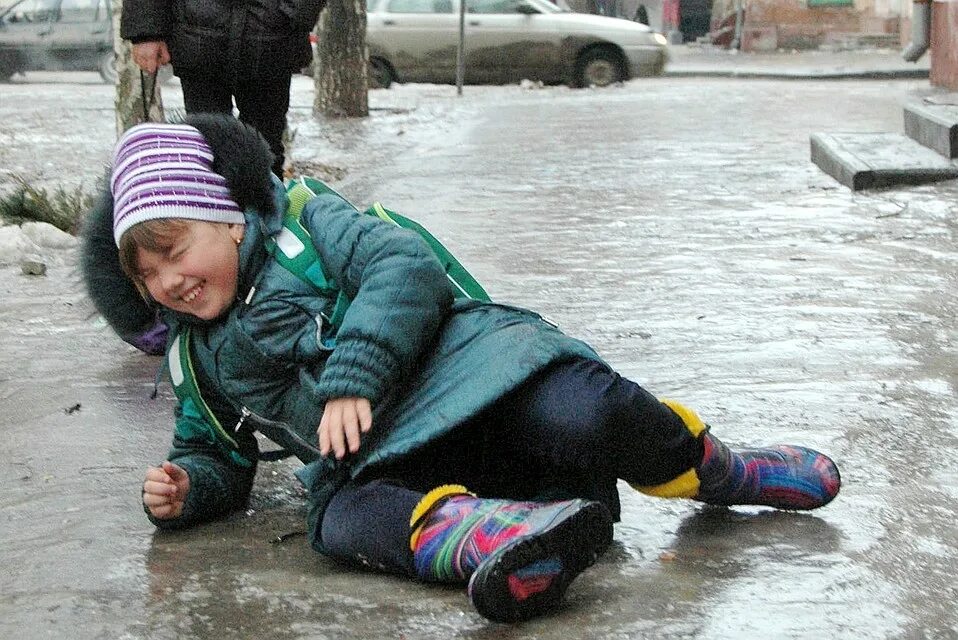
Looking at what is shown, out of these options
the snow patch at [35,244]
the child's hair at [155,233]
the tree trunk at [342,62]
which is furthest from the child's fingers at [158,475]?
the tree trunk at [342,62]

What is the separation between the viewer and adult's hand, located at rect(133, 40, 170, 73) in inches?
172

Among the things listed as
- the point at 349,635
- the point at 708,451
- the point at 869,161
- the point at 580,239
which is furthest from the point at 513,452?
the point at 869,161

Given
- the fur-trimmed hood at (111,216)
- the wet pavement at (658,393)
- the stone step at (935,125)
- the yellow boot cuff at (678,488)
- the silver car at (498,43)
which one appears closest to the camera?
the wet pavement at (658,393)

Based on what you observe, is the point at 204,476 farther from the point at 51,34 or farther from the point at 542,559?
the point at 51,34

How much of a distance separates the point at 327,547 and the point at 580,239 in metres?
3.43

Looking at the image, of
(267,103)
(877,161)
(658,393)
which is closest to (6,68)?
(877,161)

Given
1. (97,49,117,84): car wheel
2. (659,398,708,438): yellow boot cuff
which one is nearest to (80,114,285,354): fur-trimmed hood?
(659,398,708,438): yellow boot cuff

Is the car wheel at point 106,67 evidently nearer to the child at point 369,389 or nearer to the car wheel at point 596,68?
the car wheel at point 596,68

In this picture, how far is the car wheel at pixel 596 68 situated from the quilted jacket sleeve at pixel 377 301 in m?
15.8

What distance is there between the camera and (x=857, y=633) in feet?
6.93

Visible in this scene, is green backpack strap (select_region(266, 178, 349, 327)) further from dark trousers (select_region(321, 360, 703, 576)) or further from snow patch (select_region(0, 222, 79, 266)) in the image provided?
snow patch (select_region(0, 222, 79, 266))

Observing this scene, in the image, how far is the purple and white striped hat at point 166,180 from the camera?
2598 millimetres

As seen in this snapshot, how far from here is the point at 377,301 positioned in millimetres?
2443

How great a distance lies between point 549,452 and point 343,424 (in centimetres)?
35
